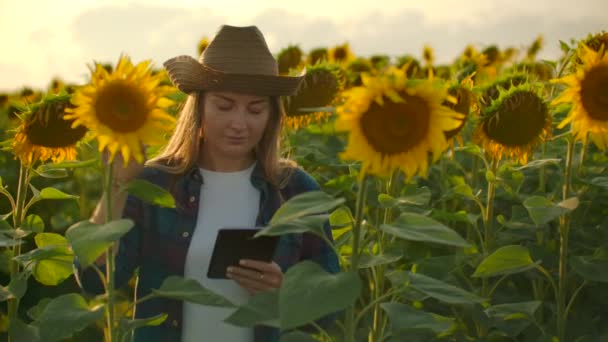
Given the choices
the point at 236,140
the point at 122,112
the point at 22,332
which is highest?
the point at 122,112

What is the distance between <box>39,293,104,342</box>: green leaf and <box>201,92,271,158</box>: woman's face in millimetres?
779

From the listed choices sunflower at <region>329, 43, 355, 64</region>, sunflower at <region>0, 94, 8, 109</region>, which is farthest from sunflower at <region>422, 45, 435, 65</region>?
sunflower at <region>0, 94, 8, 109</region>

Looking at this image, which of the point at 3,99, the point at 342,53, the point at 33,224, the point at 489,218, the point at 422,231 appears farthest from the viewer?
the point at 3,99

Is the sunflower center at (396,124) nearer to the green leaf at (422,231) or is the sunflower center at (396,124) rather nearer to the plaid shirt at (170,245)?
the green leaf at (422,231)

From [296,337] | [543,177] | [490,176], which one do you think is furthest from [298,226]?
[543,177]

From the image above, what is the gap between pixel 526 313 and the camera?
3039 mm

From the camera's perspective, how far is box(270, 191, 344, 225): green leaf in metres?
2.13

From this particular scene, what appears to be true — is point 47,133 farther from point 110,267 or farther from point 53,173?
point 110,267

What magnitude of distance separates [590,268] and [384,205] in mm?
811

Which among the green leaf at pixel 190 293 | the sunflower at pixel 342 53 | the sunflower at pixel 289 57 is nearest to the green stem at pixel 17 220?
the green leaf at pixel 190 293

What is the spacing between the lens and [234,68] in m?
3.13

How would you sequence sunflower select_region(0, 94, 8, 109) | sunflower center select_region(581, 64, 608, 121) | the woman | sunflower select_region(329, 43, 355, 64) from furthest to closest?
1. sunflower select_region(0, 94, 8, 109)
2. sunflower select_region(329, 43, 355, 64)
3. the woman
4. sunflower center select_region(581, 64, 608, 121)

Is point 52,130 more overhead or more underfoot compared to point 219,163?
more overhead

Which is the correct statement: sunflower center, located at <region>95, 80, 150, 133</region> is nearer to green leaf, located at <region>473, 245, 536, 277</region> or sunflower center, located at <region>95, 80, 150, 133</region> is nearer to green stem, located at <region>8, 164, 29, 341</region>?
green stem, located at <region>8, 164, 29, 341</region>
